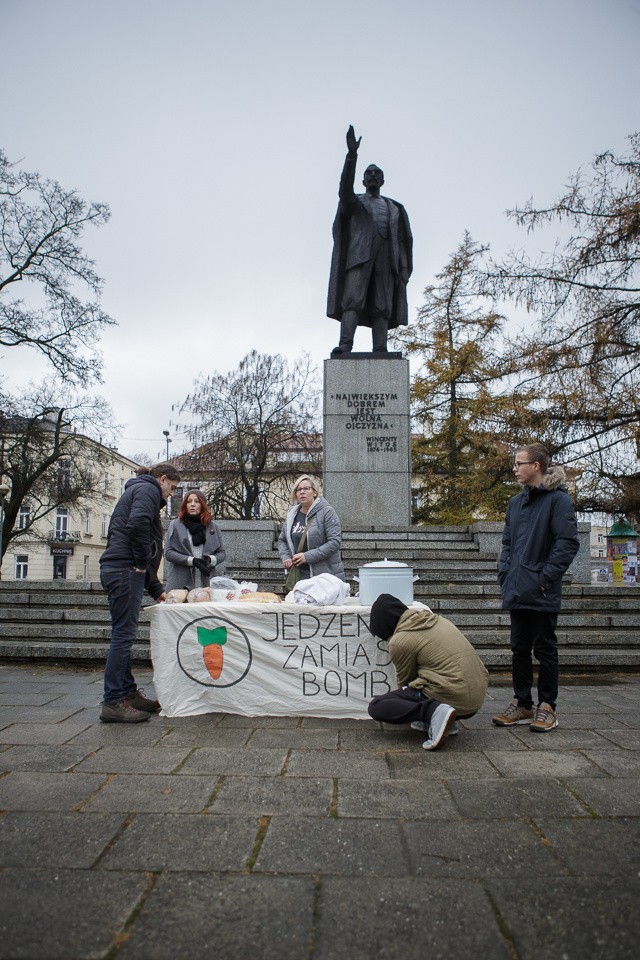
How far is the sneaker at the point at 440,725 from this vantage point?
→ 389 centimetres

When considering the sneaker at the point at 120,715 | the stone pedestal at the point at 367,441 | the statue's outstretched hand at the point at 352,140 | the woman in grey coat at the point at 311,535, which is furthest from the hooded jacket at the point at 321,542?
the statue's outstretched hand at the point at 352,140

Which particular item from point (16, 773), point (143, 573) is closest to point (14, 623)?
point (143, 573)

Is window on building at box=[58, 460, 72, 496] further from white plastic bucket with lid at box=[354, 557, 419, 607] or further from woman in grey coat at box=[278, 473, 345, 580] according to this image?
white plastic bucket with lid at box=[354, 557, 419, 607]

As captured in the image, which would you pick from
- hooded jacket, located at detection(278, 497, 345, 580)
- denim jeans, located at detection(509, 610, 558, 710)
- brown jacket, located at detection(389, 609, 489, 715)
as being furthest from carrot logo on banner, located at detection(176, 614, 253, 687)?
denim jeans, located at detection(509, 610, 558, 710)

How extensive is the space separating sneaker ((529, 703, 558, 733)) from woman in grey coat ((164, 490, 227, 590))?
9.74ft

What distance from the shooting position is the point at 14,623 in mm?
7551

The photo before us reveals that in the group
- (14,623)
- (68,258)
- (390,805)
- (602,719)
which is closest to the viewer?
(390,805)

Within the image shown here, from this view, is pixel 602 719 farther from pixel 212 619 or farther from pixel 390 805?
pixel 212 619

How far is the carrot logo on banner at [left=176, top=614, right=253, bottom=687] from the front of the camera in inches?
189

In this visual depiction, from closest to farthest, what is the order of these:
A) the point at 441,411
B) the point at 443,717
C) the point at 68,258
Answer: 1. the point at 443,717
2. the point at 68,258
3. the point at 441,411

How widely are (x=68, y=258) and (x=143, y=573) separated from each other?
18769mm

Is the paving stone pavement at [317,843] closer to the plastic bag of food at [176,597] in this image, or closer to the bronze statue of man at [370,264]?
the plastic bag of food at [176,597]

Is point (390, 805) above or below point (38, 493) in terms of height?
below

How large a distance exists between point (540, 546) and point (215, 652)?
2.45 metres
